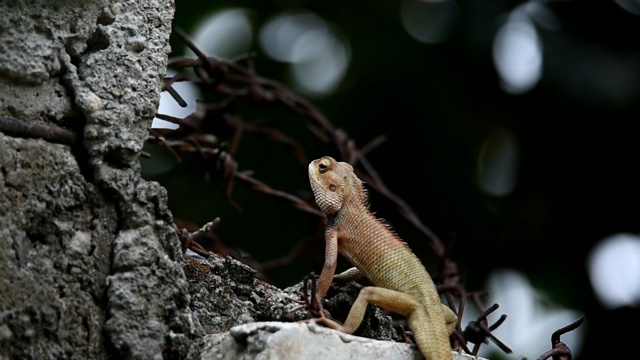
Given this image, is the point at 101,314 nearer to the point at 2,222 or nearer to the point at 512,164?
the point at 2,222

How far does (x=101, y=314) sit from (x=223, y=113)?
1.40 meters

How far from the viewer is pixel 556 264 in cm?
473

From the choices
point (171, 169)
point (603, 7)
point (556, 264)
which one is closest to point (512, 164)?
point (556, 264)

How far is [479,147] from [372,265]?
296cm

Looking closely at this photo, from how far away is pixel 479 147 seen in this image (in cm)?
487

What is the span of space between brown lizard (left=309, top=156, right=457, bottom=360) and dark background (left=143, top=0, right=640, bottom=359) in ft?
7.91

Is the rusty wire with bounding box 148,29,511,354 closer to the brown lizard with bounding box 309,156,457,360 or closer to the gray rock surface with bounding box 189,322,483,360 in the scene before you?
the brown lizard with bounding box 309,156,457,360

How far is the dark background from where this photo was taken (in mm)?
4633

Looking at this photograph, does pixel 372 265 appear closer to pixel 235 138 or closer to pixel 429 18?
pixel 235 138

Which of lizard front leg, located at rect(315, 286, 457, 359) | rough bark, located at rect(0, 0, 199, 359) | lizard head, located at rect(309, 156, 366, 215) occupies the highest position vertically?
rough bark, located at rect(0, 0, 199, 359)

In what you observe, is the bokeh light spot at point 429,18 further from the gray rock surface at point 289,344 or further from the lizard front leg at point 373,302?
the gray rock surface at point 289,344

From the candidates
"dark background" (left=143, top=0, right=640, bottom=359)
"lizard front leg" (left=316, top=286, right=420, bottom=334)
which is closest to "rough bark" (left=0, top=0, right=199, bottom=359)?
"lizard front leg" (left=316, top=286, right=420, bottom=334)

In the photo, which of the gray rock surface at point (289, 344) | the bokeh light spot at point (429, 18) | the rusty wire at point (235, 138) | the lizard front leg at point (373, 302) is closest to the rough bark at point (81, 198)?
the gray rock surface at point (289, 344)

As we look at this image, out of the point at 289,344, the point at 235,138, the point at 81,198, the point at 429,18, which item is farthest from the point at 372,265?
the point at 429,18
